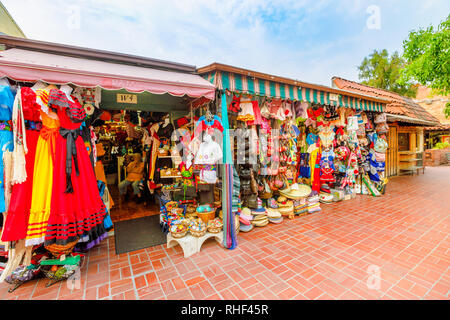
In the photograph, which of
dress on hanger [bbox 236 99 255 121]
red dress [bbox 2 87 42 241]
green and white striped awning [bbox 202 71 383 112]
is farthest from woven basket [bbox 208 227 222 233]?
red dress [bbox 2 87 42 241]

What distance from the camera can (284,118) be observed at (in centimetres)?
450

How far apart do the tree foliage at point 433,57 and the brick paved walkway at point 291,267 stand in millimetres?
4427

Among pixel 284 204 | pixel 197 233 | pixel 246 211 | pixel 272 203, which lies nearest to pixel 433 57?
pixel 284 204

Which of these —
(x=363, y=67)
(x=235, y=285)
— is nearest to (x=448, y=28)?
(x=235, y=285)

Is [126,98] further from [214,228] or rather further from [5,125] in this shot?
[214,228]

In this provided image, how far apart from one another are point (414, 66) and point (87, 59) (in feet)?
29.9

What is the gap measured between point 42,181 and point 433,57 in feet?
32.7

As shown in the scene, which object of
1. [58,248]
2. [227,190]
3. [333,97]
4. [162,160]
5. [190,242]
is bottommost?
[190,242]

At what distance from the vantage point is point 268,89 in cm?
Result: 370

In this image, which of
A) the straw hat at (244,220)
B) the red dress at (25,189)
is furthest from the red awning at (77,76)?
the straw hat at (244,220)

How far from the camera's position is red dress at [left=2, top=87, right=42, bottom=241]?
2379 millimetres

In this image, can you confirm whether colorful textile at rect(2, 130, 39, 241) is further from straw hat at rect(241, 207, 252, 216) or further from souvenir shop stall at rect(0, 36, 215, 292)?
straw hat at rect(241, 207, 252, 216)

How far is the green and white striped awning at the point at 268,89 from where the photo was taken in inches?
128

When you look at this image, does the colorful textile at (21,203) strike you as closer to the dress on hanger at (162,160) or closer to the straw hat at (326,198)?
the dress on hanger at (162,160)
